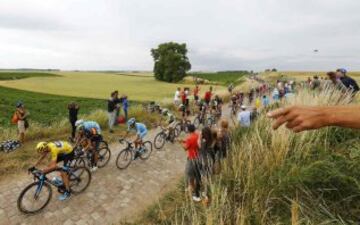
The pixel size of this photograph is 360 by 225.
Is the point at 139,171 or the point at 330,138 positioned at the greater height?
the point at 330,138

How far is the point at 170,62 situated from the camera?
71.8 meters

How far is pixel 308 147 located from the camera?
375cm

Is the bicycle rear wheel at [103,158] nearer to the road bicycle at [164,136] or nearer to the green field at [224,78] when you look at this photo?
the road bicycle at [164,136]

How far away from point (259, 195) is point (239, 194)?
16.4 inches

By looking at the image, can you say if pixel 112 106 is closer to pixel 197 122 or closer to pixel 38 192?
pixel 197 122

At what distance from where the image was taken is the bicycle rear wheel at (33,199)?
256 inches

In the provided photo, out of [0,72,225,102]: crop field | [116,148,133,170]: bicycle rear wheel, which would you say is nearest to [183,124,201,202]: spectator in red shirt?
[116,148,133,170]: bicycle rear wheel

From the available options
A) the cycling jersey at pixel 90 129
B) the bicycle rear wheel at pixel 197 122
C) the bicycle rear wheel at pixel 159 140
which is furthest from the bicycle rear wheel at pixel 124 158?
the bicycle rear wheel at pixel 197 122

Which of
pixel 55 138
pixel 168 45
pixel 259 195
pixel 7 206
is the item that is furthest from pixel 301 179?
pixel 168 45

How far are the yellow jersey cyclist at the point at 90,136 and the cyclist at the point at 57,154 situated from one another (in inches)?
50.5

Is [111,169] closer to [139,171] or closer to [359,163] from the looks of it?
[139,171]

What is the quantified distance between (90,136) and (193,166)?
412cm

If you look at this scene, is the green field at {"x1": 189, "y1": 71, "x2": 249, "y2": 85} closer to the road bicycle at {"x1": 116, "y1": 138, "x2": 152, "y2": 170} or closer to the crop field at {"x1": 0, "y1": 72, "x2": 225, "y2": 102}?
the crop field at {"x1": 0, "y1": 72, "x2": 225, "y2": 102}

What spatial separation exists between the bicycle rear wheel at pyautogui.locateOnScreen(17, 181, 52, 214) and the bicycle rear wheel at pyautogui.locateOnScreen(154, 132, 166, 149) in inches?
227
